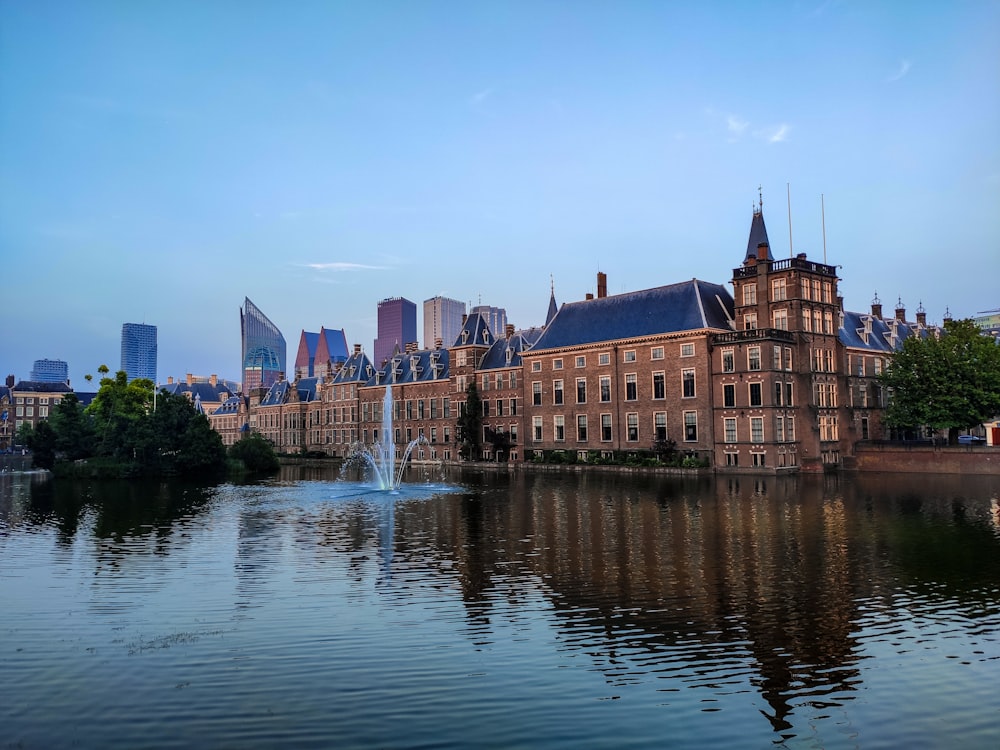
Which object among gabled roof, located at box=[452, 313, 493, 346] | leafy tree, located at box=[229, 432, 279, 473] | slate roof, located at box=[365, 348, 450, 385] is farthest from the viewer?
slate roof, located at box=[365, 348, 450, 385]

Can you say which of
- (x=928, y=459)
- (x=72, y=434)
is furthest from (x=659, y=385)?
(x=72, y=434)

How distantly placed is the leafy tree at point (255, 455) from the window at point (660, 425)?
40.5 m

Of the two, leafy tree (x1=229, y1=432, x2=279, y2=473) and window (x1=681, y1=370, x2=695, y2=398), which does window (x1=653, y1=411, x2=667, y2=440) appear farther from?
leafy tree (x1=229, y1=432, x2=279, y2=473)

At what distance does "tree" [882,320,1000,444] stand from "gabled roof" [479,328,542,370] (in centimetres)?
3830

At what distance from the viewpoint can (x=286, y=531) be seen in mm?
30234

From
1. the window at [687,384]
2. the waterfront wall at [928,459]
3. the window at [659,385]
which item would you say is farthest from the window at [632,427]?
the waterfront wall at [928,459]

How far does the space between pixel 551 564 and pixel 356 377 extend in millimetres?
92987

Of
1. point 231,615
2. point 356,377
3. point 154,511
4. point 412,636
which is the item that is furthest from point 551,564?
point 356,377

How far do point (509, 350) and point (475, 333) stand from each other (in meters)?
6.95

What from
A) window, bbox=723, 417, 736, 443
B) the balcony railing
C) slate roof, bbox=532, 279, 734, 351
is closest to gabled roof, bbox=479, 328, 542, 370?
slate roof, bbox=532, 279, 734, 351

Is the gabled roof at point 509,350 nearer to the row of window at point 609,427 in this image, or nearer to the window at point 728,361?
the row of window at point 609,427

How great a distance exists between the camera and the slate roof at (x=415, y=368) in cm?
9831

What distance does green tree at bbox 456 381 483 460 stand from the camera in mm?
87125

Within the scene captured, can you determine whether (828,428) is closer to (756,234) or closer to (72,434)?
(756,234)
